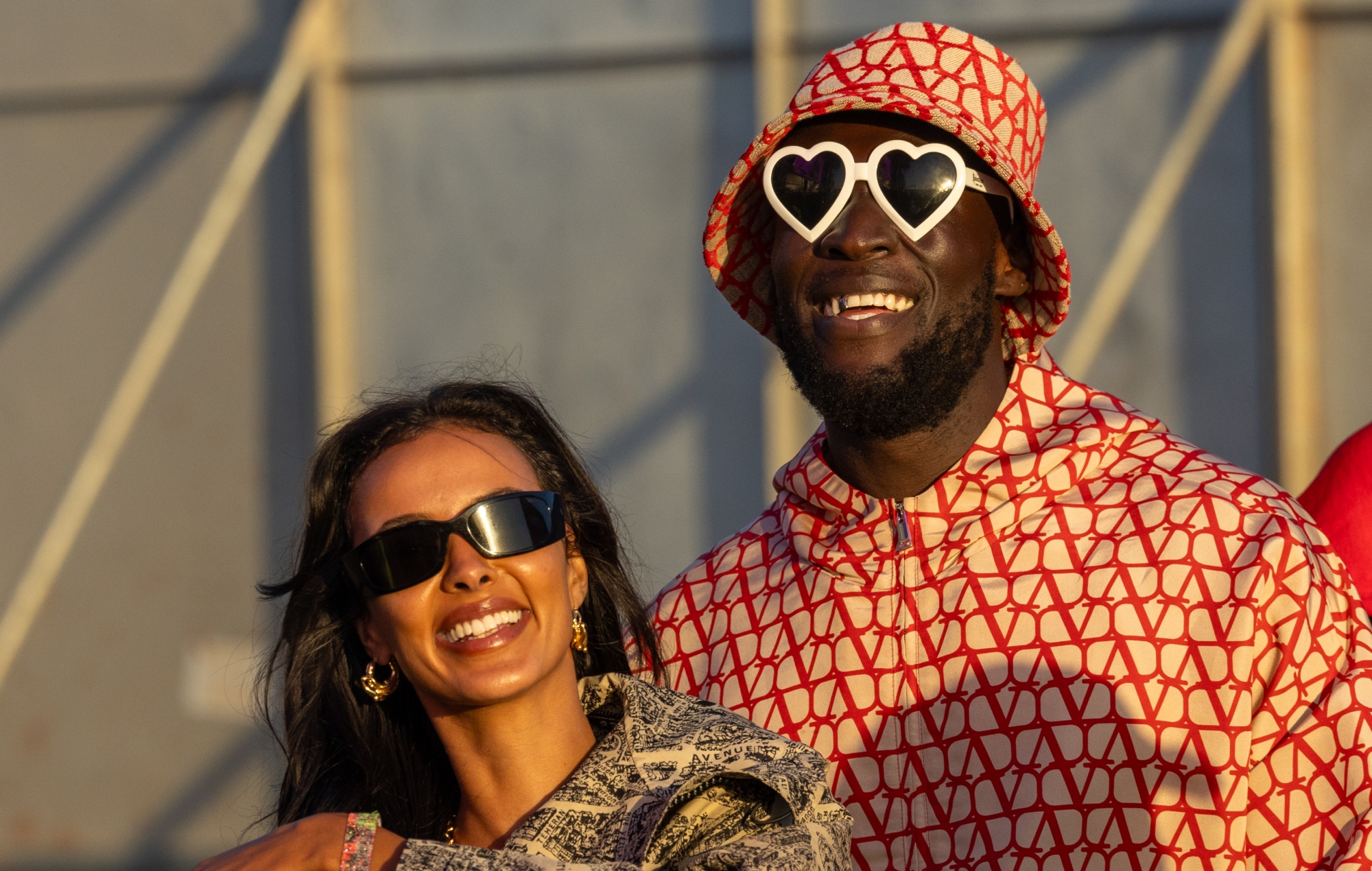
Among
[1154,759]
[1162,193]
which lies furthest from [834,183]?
[1162,193]

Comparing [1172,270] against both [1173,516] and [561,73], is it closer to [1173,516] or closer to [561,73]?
[561,73]

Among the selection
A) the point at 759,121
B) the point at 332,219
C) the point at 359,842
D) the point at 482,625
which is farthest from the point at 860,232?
the point at 332,219

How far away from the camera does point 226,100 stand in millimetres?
6602

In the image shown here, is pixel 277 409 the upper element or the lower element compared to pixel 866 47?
lower

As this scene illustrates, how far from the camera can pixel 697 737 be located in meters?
2.00

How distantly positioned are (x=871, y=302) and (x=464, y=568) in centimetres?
77

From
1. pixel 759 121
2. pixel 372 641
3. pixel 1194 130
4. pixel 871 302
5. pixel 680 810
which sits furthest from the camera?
pixel 759 121

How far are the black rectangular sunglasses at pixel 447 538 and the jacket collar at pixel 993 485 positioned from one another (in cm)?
59

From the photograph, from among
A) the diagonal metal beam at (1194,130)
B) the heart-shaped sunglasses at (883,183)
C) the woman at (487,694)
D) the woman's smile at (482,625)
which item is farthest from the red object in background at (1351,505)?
the diagonal metal beam at (1194,130)

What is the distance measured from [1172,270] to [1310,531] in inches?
141

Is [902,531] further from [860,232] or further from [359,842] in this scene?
[359,842]

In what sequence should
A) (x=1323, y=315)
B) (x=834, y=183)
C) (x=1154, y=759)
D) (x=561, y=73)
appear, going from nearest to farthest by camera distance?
(x=1154, y=759)
(x=834, y=183)
(x=1323, y=315)
(x=561, y=73)

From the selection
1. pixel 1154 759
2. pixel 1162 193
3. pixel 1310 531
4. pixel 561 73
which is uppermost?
pixel 561 73

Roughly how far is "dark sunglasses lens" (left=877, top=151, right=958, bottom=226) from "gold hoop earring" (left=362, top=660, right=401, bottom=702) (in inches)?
38.0
